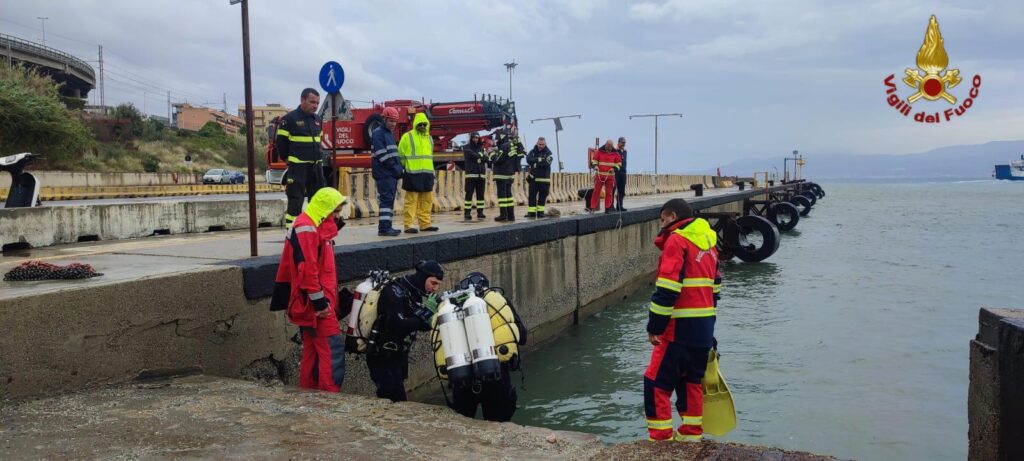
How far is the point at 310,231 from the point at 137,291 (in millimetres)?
1208

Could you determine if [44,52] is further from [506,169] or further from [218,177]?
[506,169]

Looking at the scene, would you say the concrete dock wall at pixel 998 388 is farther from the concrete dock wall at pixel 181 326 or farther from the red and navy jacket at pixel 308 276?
the concrete dock wall at pixel 181 326

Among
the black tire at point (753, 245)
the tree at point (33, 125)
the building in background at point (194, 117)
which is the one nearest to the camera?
the black tire at point (753, 245)

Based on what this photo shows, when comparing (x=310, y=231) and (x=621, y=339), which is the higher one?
(x=310, y=231)

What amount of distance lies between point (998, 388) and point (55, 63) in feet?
204

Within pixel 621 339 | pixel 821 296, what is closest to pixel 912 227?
pixel 821 296

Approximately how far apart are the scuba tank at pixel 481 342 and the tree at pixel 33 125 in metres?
30.6

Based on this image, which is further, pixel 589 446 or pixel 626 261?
pixel 626 261

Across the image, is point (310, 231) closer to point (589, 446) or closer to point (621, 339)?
point (589, 446)

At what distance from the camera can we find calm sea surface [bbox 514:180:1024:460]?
25.3 feet

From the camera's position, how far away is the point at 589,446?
4.14 metres

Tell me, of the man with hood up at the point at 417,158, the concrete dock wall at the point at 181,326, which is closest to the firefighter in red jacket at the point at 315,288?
the concrete dock wall at the point at 181,326

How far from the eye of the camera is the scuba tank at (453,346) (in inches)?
199

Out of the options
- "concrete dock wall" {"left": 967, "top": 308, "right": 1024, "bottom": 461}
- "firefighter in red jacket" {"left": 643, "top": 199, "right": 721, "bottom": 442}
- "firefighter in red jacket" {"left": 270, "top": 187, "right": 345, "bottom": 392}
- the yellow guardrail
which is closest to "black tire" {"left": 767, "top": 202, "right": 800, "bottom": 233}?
the yellow guardrail
